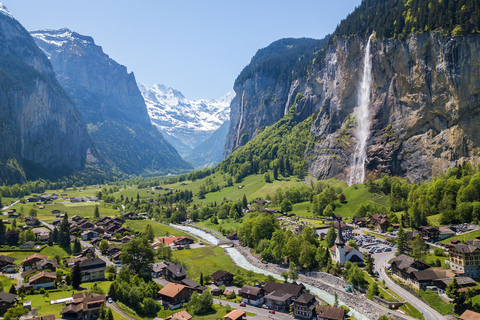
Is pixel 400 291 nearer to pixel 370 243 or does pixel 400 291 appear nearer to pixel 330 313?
pixel 330 313

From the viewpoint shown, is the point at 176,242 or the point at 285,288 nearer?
the point at 285,288

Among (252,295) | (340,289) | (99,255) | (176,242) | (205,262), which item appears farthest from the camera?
(176,242)

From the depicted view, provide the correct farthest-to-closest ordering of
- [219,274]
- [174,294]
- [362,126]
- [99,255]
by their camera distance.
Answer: [362,126] → [99,255] → [219,274] → [174,294]

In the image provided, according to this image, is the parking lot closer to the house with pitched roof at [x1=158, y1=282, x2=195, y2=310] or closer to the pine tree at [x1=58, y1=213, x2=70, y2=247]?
the house with pitched roof at [x1=158, y1=282, x2=195, y2=310]

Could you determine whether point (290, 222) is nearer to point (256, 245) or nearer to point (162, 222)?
point (256, 245)

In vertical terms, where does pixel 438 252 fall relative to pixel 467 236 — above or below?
below

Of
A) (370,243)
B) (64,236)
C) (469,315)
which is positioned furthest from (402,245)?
(64,236)

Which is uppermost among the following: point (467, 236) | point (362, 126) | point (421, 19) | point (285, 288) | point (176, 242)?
point (421, 19)
